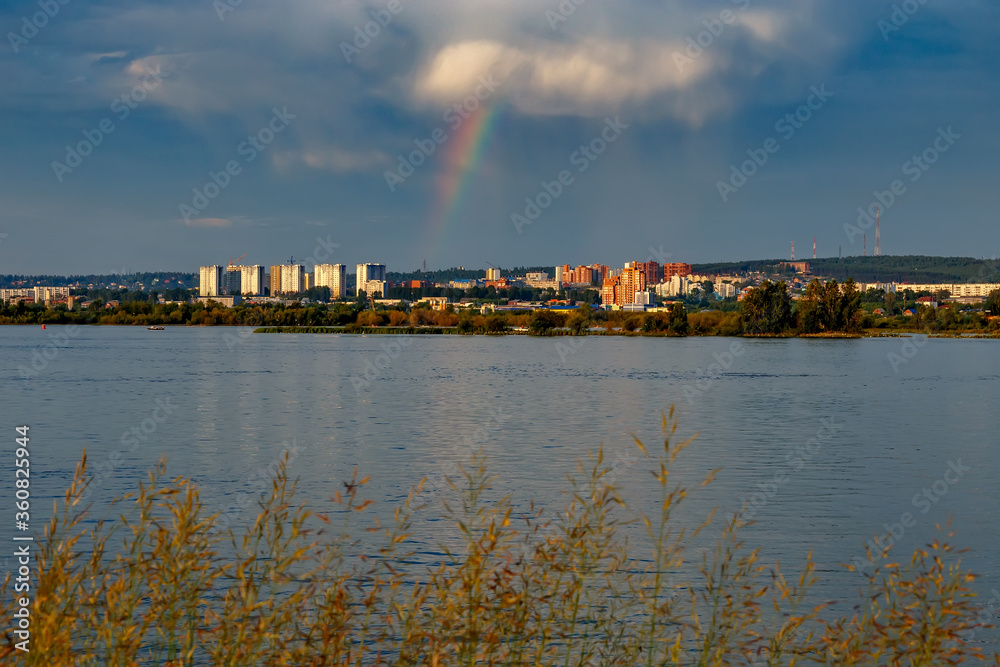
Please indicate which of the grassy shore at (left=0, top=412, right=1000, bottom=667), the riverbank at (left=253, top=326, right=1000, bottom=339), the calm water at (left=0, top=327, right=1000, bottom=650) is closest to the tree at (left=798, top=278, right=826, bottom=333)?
the riverbank at (left=253, top=326, right=1000, bottom=339)

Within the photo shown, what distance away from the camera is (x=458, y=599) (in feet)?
21.9

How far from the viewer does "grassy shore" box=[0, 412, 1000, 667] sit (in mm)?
5633

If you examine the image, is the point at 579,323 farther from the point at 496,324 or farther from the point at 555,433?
the point at 555,433

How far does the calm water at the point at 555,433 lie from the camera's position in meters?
17.9

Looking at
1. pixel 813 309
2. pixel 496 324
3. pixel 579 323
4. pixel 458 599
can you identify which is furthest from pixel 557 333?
pixel 458 599

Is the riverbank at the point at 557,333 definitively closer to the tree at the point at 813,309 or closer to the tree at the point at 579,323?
the tree at the point at 579,323

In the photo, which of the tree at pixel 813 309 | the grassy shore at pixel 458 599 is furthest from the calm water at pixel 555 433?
the tree at pixel 813 309

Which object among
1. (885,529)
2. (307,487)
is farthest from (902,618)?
(307,487)

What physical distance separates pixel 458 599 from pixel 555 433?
23343 mm

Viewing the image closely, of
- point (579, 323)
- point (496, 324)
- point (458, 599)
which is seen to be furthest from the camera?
point (496, 324)

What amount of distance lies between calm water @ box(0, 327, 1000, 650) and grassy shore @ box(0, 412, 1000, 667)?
132 centimetres

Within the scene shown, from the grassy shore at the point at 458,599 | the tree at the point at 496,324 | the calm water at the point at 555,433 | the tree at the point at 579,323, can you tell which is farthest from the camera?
the tree at the point at 496,324

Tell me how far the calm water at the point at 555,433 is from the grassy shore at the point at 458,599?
1321 mm

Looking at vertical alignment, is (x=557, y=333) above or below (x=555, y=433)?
below
